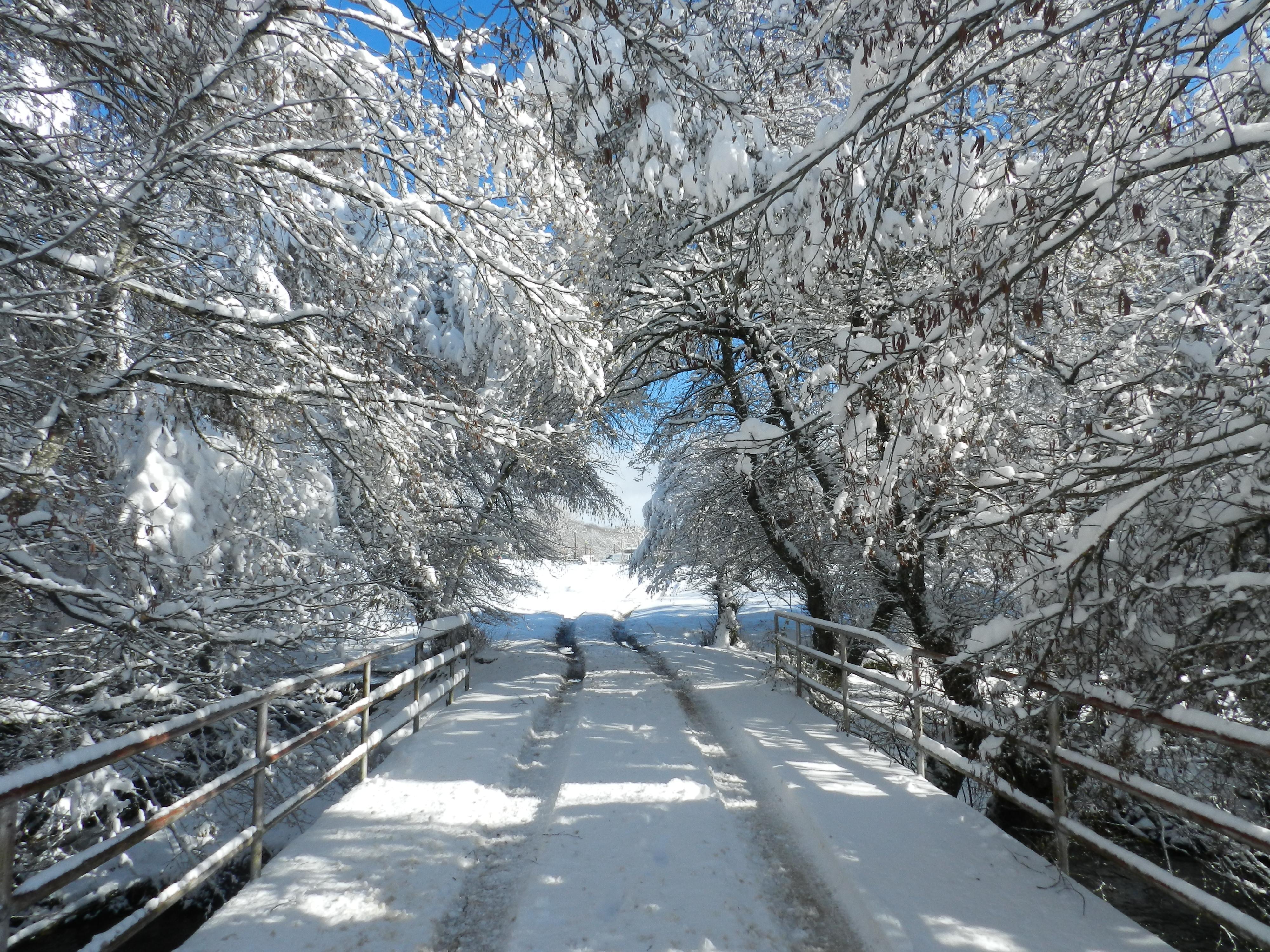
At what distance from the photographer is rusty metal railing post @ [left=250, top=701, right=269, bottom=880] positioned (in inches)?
155

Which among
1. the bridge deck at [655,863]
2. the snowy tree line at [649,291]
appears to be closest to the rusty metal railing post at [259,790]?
the bridge deck at [655,863]

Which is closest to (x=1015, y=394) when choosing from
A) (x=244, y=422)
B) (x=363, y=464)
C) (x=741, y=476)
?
(x=741, y=476)

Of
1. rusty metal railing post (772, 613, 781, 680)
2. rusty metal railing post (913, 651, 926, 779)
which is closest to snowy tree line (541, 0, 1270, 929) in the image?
rusty metal railing post (913, 651, 926, 779)

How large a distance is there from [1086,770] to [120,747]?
4746 millimetres

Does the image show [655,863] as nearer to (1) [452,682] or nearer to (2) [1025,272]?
(2) [1025,272]

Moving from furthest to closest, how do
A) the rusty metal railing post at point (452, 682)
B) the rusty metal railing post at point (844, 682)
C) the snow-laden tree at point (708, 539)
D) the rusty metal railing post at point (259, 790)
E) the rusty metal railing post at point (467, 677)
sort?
the snow-laden tree at point (708, 539)
the rusty metal railing post at point (467, 677)
the rusty metal railing post at point (452, 682)
the rusty metal railing post at point (844, 682)
the rusty metal railing post at point (259, 790)

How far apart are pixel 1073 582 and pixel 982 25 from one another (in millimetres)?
2746

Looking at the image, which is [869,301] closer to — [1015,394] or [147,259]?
[1015,394]

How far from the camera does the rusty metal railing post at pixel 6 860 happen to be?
2252 mm

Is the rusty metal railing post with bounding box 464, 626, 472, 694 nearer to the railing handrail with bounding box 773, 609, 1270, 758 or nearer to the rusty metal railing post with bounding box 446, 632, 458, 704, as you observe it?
the rusty metal railing post with bounding box 446, 632, 458, 704

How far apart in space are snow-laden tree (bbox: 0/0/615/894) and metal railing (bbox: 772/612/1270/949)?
3780 mm

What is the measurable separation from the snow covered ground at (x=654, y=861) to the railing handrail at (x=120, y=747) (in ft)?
3.28

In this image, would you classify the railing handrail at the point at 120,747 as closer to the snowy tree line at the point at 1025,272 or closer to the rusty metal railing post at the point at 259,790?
the rusty metal railing post at the point at 259,790

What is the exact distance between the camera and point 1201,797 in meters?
4.19
